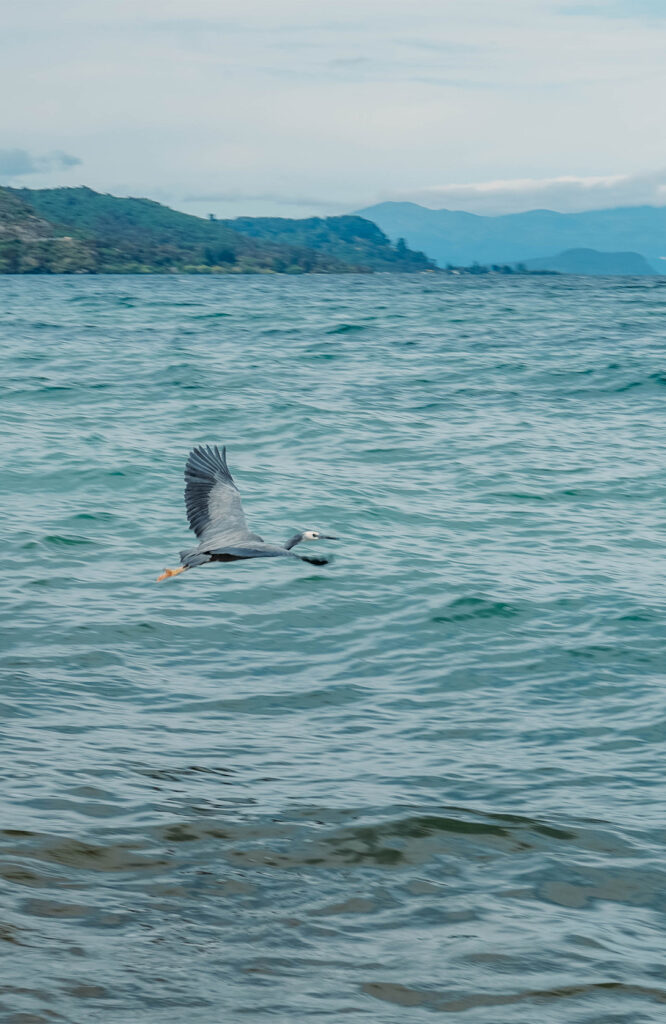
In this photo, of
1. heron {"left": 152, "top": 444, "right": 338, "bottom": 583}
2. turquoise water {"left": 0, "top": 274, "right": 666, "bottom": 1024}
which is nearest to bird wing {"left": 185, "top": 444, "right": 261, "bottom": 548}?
heron {"left": 152, "top": 444, "right": 338, "bottom": 583}

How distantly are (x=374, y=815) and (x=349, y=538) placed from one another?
8874 mm

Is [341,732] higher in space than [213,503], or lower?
lower

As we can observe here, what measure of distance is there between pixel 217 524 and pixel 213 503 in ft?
1.40

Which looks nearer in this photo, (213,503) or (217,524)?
(217,524)

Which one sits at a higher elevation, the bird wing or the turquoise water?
the bird wing

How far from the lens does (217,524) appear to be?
37.4 feet

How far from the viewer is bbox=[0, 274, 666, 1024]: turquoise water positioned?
717 cm

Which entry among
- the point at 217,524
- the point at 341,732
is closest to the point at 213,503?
the point at 217,524

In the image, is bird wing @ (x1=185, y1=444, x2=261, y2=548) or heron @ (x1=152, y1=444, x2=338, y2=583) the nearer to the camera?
heron @ (x1=152, y1=444, x2=338, y2=583)

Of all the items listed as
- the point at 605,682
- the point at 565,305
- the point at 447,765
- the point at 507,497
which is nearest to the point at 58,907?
the point at 447,765

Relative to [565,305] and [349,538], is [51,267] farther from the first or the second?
[349,538]

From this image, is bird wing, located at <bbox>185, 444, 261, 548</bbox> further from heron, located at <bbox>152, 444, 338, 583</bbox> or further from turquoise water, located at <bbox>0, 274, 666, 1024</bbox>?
turquoise water, located at <bbox>0, 274, 666, 1024</bbox>

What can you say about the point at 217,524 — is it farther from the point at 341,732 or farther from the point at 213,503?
the point at 341,732

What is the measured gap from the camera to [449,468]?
2259 centimetres
